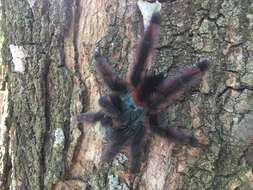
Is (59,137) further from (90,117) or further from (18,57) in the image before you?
(18,57)

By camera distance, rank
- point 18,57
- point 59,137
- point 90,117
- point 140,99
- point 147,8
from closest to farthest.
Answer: point 140,99, point 147,8, point 90,117, point 59,137, point 18,57

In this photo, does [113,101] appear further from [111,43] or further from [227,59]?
[227,59]

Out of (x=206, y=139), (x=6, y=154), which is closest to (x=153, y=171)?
(x=206, y=139)

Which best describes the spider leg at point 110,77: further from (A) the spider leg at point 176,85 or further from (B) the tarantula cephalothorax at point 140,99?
(A) the spider leg at point 176,85

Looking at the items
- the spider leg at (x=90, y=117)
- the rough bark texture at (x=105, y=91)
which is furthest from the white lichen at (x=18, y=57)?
the spider leg at (x=90, y=117)

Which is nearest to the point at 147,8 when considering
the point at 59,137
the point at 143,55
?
the point at 143,55

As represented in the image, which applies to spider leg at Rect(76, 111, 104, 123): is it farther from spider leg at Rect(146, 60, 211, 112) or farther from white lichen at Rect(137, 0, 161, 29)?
white lichen at Rect(137, 0, 161, 29)
